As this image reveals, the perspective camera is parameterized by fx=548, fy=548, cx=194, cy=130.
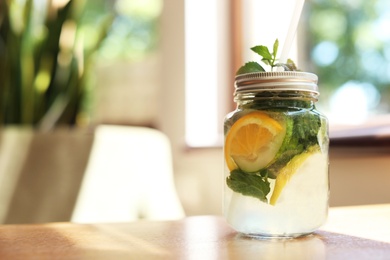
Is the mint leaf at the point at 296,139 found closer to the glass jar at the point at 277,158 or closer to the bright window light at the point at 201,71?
the glass jar at the point at 277,158

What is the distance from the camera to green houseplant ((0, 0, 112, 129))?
1.93 metres

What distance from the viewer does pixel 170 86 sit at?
1947 mm

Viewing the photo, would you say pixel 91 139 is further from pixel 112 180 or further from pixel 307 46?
pixel 307 46

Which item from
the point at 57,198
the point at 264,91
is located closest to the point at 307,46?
the point at 57,198

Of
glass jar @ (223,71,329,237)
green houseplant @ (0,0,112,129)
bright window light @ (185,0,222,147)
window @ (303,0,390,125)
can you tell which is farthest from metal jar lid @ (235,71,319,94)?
green houseplant @ (0,0,112,129)

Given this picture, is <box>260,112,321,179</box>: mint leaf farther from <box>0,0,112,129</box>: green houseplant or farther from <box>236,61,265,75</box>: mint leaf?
<box>0,0,112,129</box>: green houseplant

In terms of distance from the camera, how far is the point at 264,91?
0.54 m

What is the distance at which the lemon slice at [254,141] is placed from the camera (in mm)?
518

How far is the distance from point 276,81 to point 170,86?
1429mm

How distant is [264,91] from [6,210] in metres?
0.80

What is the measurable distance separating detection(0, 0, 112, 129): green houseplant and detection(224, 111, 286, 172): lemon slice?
5.02 ft

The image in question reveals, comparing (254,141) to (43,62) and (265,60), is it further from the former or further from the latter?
(43,62)

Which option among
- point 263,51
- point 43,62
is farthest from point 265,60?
point 43,62

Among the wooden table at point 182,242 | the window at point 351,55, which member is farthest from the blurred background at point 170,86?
the wooden table at point 182,242
